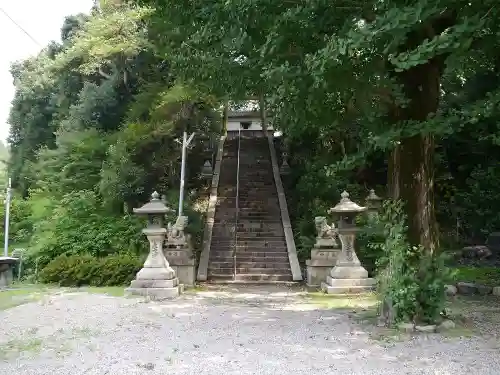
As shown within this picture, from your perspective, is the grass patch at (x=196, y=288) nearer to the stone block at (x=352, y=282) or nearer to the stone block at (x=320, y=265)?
the stone block at (x=320, y=265)

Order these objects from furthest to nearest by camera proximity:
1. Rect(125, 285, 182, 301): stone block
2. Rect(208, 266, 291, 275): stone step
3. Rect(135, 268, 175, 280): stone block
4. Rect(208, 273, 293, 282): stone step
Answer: Rect(208, 266, 291, 275): stone step < Rect(208, 273, 293, 282): stone step < Rect(135, 268, 175, 280): stone block < Rect(125, 285, 182, 301): stone block

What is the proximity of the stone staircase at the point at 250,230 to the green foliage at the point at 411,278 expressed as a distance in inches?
245

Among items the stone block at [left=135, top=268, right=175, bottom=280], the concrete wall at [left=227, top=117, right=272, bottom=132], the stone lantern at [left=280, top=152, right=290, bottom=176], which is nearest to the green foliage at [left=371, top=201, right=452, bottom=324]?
the stone block at [left=135, top=268, right=175, bottom=280]

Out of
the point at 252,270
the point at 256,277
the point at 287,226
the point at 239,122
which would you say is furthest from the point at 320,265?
the point at 239,122

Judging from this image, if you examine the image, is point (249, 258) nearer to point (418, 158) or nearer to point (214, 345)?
point (418, 158)

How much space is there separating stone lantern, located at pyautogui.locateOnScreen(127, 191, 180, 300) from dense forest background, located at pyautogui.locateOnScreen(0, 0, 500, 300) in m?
2.15

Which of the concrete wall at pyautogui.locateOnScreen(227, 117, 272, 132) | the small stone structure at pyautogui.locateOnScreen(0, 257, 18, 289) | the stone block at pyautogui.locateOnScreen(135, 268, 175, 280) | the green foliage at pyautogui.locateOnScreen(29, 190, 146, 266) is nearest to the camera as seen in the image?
the stone block at pyautogui.locateOnScreen(135, 268, 175, 280)

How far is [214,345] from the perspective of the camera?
641cm

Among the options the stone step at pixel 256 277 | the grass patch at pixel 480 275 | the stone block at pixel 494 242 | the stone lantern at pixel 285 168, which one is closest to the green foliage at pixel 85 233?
the stone step at pixel 256 277

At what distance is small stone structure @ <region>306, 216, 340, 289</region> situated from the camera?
12.5m

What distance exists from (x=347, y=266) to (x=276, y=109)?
4899 millimetres

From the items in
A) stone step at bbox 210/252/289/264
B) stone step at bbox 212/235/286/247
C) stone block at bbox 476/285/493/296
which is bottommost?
stone block at bbox 476/285/493/296

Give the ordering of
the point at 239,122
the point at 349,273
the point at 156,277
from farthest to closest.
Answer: the point at 239,122 → the point at 349,273 → the point at 156,277

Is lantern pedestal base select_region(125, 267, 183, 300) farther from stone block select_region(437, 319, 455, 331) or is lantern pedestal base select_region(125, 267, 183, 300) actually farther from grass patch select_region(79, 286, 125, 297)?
stone block select_region(437, 319, 455, 331)
